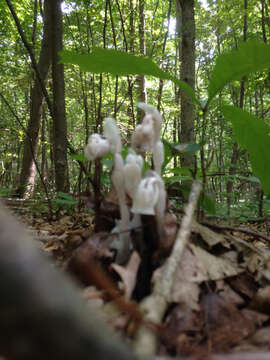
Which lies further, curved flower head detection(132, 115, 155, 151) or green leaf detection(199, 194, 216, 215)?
green leaf detection(199, 194, 216, 215)

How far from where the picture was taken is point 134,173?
92cm

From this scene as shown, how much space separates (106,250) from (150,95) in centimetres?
727

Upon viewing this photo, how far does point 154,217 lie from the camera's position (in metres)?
0.94

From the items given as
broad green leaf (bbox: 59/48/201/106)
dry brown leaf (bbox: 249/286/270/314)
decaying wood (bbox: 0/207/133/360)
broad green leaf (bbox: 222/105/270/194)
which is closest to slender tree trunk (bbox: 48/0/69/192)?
broad green leaf (bbox: 59/48/201/106)

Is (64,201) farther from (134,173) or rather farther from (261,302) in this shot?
(261,302)

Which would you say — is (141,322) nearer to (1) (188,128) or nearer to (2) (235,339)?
(2) (235,339)

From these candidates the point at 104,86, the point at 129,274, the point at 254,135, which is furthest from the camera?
the point at 104,86

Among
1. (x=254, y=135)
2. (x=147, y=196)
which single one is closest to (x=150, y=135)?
(x=147, y=196)

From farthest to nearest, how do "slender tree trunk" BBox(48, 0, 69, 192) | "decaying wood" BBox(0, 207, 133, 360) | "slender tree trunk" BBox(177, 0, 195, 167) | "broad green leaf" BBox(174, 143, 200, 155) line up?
"slender tree trunk" BBox(177, 0, 195, 167), "slender tree trunk" BBox(48, 0, 69, 192), "broad green leaf" BBox(174, 143, 200, 155), "decaying wood" BBox(0, 207, 133, 360)

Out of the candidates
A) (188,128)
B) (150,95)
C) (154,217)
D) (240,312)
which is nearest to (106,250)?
(154,217)

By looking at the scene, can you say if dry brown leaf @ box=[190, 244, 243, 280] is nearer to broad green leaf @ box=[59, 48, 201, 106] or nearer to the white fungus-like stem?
the white fungus-like stem

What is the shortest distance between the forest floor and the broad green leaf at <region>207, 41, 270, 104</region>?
0.77 meters

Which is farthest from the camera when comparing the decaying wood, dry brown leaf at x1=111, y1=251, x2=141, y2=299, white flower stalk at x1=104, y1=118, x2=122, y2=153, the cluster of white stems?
white flower stalk at x1=104, y1=118, x2=122, y2=153

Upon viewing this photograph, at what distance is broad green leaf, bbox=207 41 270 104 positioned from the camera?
1.24 m
